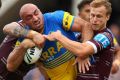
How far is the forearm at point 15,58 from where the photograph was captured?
7.07 m

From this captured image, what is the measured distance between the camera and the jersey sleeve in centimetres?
695

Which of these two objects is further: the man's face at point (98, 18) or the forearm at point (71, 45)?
the man's face at point (98, 18)

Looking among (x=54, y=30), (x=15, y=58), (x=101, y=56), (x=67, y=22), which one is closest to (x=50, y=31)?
(x=54, y=30)

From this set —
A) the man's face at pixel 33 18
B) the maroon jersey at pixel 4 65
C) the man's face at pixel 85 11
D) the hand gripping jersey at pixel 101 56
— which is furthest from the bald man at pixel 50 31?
the man's face at pixel 85 11

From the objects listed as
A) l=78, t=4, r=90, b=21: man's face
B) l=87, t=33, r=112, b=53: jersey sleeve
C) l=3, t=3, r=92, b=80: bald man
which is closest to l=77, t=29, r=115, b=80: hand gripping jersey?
l=87, t=33, r=112, b=53: jersey sleeve

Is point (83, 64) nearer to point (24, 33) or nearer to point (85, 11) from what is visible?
point (24, 33)

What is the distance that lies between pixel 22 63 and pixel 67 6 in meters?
2.83

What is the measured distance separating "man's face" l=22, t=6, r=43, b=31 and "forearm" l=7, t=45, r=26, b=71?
0.24 meters

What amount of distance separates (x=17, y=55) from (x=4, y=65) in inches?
21.4

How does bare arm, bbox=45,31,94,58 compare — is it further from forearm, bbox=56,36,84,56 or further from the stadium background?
the stadium background

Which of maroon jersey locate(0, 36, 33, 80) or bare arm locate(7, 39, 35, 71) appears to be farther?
maroon jersey locate(0, 36, 33, 80)

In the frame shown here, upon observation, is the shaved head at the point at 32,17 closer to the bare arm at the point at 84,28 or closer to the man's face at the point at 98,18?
the bare arm at the point at 84,28

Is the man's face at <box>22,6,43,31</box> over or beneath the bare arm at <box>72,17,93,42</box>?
over

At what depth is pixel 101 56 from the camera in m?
7.11
